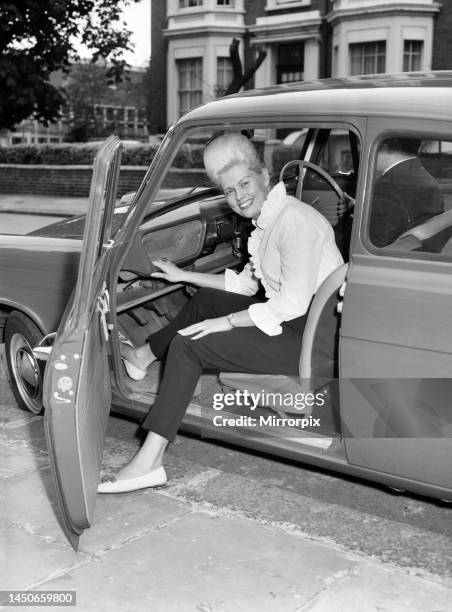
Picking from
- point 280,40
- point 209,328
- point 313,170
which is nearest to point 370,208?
point 209,328

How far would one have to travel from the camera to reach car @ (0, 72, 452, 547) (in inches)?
120

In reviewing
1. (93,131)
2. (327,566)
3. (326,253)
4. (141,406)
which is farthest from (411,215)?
(93,131)

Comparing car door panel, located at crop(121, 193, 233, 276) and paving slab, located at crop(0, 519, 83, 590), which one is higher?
car door panel, located at crop(121, 193, 233, 276)

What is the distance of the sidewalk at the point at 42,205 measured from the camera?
62.5ft

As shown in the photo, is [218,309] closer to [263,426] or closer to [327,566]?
[263,426]

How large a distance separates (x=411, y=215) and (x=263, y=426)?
3.46ft

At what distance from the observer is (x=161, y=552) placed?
3.31 m

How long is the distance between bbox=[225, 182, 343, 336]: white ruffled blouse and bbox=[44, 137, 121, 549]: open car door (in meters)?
0.72

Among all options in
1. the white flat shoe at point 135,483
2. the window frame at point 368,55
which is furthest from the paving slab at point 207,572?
the window frame at point 368,55

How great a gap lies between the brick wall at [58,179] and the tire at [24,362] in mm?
14719

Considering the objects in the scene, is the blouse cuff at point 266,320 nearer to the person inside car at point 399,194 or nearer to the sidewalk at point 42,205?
the person inside car at point 399,194

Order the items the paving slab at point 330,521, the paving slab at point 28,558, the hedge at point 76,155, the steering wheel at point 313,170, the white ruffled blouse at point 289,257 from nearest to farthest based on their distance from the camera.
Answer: the paving slab at point 28,558 < the paving slab at point 330,521 < the white ruffled blouse at point 289,257 < the steering wheel at point 313,170 < the hedge at point 76,155

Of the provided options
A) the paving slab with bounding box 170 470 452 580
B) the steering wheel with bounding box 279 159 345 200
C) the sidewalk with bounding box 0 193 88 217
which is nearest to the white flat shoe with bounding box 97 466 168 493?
the paving slab with bounding box 170 470 452 580

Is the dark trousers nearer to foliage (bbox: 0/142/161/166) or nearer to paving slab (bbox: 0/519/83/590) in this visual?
paving slab (bbox: 0/519/83/590)
